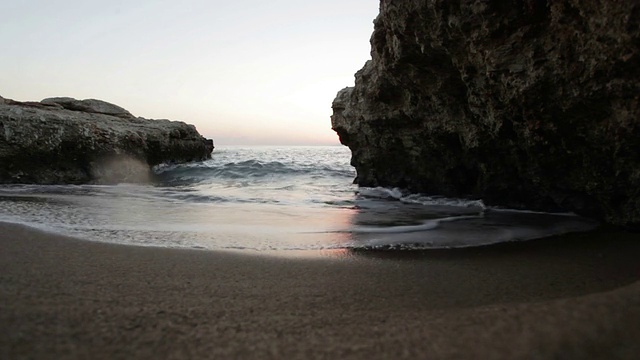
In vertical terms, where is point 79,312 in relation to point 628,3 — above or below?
below

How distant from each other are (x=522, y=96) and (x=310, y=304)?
11.9ft

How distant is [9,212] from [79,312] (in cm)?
439

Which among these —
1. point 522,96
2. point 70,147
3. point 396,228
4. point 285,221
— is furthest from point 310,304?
point 70,147

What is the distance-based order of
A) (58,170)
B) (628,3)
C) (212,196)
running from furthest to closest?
(58,170) → (212,196) → (628,3)

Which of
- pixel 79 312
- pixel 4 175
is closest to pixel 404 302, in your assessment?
pixel 79 312

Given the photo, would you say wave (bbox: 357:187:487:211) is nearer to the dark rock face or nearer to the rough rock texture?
the dark rock face

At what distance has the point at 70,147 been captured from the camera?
10797 millimetres

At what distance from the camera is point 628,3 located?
3166 mm

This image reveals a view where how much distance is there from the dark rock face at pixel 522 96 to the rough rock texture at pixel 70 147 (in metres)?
8.03

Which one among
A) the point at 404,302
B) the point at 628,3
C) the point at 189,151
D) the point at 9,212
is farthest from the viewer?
the point at 189,151

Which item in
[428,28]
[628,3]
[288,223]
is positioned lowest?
[288,223]

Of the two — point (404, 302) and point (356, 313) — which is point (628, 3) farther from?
point (356, 313)

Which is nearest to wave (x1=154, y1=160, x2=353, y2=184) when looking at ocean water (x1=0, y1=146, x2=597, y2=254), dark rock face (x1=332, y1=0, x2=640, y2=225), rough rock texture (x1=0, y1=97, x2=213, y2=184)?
rough rock texture (x1=0, y1=97, x2=213, y2=184)

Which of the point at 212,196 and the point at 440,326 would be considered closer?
the point at 440,326
